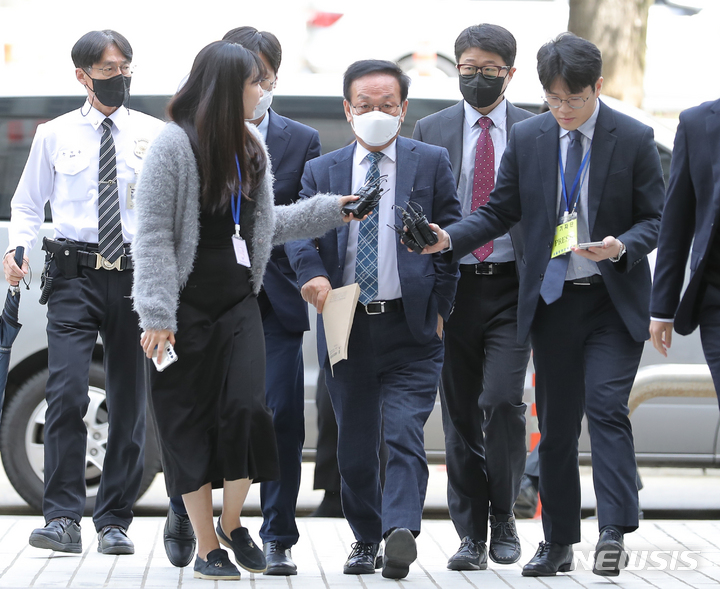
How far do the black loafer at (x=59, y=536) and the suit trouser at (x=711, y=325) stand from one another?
2.79 m

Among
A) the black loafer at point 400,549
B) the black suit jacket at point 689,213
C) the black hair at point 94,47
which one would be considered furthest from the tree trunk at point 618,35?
the black loafer at point 400,549

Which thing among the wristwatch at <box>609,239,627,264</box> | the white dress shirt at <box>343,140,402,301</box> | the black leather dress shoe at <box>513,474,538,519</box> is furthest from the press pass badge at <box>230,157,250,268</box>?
the black leather dress shoe at <box>513,474,538,519</box>

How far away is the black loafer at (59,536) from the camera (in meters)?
4.89

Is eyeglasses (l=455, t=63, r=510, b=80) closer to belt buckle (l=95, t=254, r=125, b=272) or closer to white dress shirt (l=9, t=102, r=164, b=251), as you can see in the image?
white dress shirt (l=9, t=102, r=164, b=251)

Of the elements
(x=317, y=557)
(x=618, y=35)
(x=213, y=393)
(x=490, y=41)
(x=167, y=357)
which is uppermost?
(x=618, y=35)

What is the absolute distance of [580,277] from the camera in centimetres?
468

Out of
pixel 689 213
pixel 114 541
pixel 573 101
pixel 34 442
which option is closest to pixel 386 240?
pixel 573 101

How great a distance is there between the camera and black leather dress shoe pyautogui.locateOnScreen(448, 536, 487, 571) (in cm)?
492

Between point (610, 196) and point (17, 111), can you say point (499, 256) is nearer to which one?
point (610, 196)

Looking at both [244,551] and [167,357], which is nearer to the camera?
[167,357]

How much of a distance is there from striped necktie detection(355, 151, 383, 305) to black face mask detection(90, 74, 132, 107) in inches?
51.5

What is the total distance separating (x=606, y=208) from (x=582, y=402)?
82 centimetres

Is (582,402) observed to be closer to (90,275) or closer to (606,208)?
(606,208)

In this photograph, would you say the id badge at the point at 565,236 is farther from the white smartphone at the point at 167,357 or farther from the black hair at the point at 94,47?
the black hair at the point at 94,47
